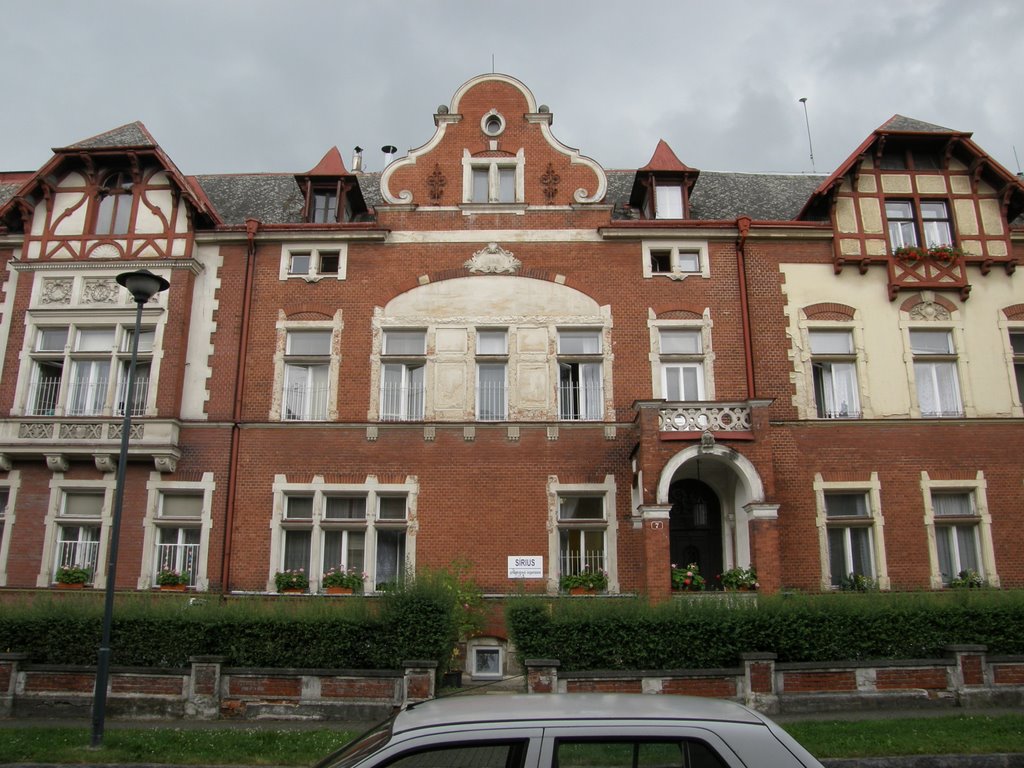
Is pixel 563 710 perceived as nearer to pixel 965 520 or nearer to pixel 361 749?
pixel 361 749

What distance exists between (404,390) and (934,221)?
1420cm

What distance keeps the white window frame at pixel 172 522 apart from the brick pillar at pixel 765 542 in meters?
12.2

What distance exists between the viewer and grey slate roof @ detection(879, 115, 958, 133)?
21.2 m

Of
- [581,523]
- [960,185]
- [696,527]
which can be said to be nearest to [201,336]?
[581,523]

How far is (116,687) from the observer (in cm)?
1316

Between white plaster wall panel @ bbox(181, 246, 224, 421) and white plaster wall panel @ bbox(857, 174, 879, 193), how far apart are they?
16.5m

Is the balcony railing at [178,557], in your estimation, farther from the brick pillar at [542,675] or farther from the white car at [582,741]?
the white car at [582,741]

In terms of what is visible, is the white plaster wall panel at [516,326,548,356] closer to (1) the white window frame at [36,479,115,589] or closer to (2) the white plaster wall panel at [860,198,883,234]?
(2) the white plaster wall panel at [860,198,883,234]

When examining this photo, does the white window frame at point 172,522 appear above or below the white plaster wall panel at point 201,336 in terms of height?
below

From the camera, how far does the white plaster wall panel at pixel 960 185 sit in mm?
21312

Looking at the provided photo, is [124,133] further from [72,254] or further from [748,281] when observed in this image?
[748,281]

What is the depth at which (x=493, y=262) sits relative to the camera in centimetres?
2081

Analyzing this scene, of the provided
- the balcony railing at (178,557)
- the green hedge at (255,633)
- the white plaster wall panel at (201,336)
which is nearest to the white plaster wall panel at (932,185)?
the green hedge at (255,633)

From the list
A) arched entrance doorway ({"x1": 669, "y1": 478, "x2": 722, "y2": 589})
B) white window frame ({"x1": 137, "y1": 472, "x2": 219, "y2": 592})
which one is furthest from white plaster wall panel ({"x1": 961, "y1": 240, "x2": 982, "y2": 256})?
white window frame ({"x1": 137, "y1": 472, "x2": 219, "y2": 592})
